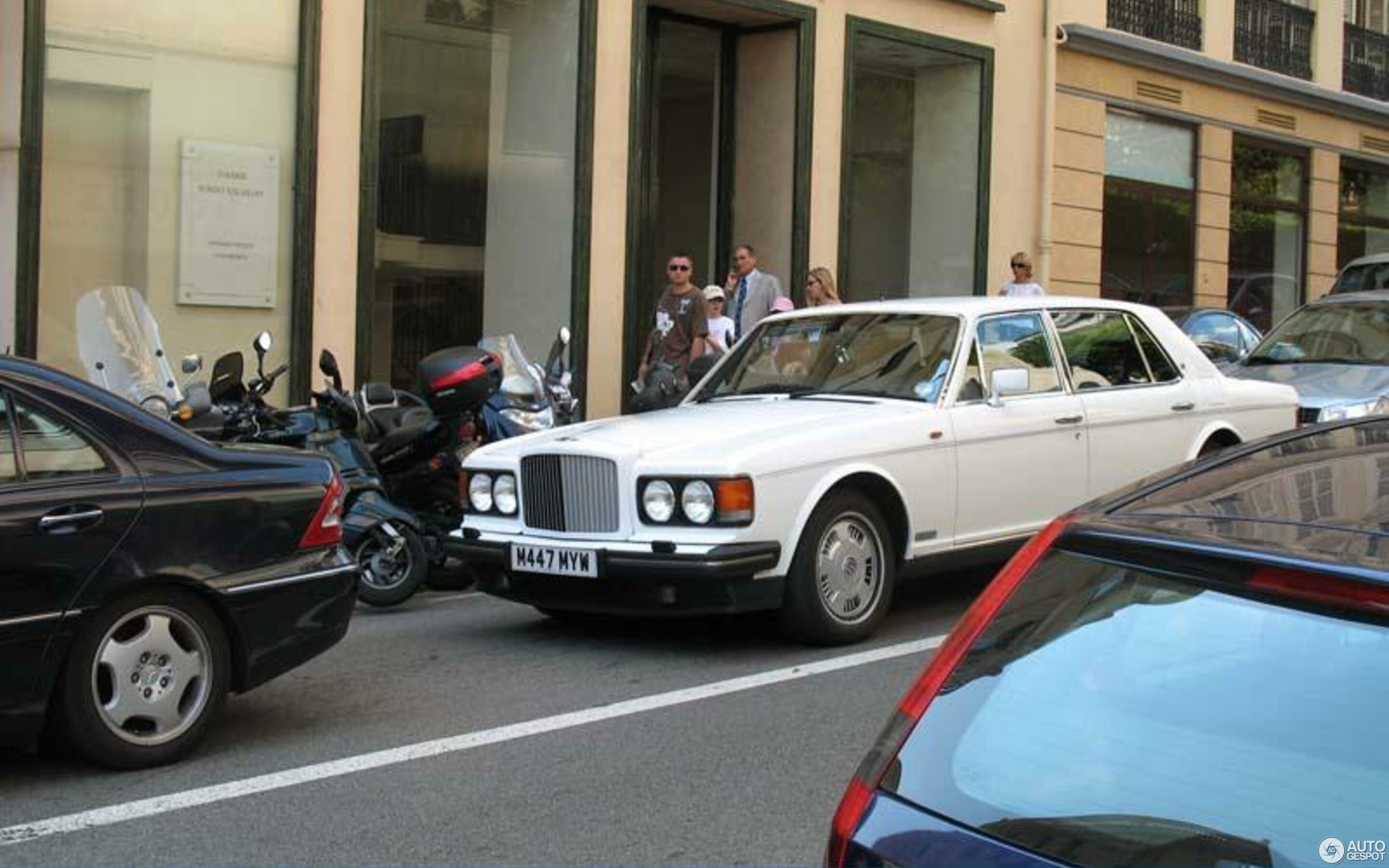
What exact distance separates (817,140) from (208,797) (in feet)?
41.4

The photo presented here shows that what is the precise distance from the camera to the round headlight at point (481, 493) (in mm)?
7469

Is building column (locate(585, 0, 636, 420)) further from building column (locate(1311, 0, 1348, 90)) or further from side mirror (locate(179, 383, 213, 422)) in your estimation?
building column (locate(1311, 0, 1348, 90))

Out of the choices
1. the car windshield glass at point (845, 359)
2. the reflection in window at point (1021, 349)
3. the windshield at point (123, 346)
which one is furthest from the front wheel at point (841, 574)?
the windshield at point (123, 346)

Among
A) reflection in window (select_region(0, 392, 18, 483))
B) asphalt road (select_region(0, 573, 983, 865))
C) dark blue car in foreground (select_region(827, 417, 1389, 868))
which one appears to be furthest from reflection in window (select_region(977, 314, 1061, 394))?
dark blue car in foreground (select_region(827, 417, 1389, 868))

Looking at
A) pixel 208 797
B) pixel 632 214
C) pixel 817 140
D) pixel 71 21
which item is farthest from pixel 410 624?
pixel 817 140

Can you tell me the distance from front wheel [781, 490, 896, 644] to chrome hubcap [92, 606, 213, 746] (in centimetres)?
269

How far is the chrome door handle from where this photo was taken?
4.99 meters

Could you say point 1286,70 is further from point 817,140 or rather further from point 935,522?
point 935,522

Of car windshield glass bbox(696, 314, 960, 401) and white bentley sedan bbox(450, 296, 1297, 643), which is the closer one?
white bentley sedan bbox(450, 296, 1297, 643)

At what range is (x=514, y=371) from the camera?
10000mm

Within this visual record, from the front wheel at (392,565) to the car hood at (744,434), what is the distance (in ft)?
3.33

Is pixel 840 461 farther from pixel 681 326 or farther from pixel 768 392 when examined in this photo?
pixel 681 326

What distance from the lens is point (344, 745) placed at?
5672 millimetres

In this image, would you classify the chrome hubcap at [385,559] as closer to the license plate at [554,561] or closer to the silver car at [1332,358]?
the license plate at [554,561]
